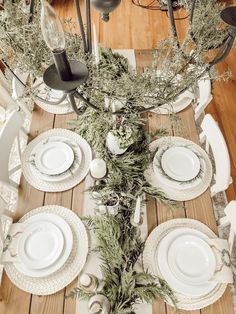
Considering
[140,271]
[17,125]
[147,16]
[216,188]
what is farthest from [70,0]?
[140,271]

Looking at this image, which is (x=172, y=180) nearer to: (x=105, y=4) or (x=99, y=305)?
(x=99, y=305)

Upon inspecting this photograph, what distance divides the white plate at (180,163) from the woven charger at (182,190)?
0.04 m

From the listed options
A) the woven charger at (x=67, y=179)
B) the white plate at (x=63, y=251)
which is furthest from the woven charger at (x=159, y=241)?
the woven charger at (x=67, y=179)

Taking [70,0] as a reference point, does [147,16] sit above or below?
below

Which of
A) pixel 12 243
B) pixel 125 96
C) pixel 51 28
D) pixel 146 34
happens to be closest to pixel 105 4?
pixel 51 28

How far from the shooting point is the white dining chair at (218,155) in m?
1.46

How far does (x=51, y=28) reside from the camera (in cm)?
66

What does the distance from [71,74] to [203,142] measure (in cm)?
122

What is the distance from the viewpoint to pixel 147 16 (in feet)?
12.1

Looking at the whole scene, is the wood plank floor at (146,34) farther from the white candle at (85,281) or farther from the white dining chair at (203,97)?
the white candle at (85,281)

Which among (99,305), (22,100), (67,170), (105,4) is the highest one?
(22,100)

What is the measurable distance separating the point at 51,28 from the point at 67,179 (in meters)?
1.00

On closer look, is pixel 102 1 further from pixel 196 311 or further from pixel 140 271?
pixel 196 311

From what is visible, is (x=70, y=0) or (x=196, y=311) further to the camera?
(x=70, y=0)
